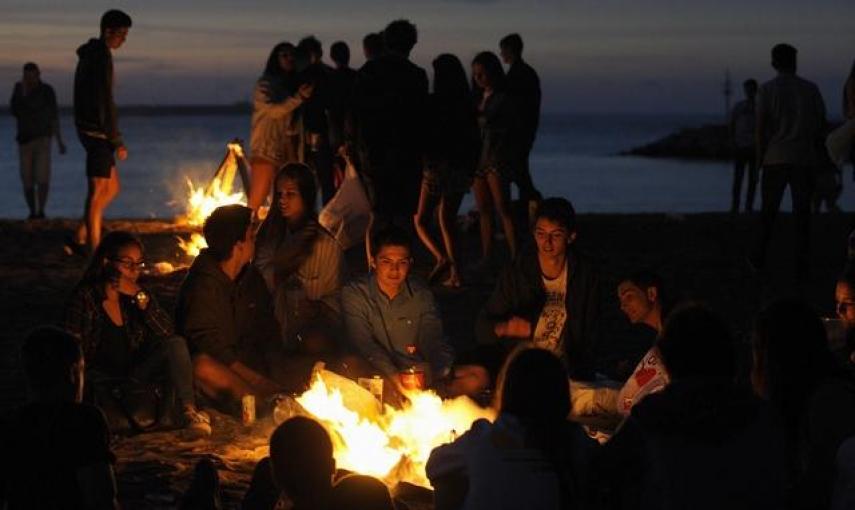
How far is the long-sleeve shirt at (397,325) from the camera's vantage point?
7648 millimetres

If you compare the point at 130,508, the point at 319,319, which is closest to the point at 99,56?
the point at 319,319

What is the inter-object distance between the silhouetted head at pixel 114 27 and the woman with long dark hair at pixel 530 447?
8050mm

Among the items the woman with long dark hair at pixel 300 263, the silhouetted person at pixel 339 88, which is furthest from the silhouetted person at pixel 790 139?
the woman with long dark hair at pixel 300 263

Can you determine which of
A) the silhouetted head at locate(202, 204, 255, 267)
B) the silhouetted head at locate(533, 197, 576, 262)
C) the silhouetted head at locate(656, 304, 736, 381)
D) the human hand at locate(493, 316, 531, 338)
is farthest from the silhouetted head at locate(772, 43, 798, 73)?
the silhouetted head at locate(656, 304, 736, 381)

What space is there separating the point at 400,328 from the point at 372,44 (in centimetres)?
488

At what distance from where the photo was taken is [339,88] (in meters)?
13.4

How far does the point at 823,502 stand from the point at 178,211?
79.5ft

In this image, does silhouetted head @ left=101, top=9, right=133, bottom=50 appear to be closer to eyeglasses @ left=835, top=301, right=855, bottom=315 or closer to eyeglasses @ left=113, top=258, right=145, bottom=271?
eyeglasses @ left=113, top=258, right=145, bottom=271

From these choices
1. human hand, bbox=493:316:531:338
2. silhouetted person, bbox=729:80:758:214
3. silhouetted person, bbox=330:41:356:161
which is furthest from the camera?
silhouetted person, bbox=729:80:758:214

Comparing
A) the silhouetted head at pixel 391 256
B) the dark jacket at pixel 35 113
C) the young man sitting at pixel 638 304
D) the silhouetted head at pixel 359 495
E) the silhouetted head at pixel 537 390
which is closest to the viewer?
the silhouetted head at pixel 359 495

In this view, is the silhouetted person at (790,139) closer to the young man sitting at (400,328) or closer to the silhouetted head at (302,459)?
the young man sitting at (400,328)

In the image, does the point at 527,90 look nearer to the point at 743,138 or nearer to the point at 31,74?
the point at 743,138

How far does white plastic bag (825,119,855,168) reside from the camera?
9549mm

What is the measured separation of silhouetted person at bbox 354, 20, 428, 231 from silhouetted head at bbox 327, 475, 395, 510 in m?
5.72
